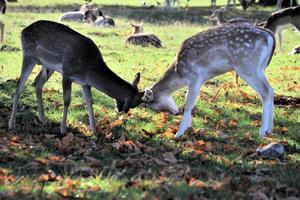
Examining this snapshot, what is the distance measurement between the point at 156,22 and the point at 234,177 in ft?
73.2

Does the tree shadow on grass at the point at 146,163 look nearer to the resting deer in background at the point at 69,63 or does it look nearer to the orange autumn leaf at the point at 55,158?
the orange autumn leaf at the point at 55,158

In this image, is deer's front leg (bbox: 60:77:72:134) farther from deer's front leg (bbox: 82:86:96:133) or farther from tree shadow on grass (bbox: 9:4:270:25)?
tree shadow on grass (bbox: 9:4:270:25)

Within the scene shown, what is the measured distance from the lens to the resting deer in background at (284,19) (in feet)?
60.0

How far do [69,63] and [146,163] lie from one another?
212 cm

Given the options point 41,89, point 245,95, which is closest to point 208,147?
point 41,89

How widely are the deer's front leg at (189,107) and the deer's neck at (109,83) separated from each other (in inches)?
30.5

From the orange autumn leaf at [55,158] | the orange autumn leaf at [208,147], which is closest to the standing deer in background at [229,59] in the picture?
the orange autumn leaf at [208,147]

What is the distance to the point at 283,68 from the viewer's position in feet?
48.6

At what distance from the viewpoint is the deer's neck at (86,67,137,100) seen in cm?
838

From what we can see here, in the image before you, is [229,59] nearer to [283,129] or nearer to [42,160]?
[283,129]

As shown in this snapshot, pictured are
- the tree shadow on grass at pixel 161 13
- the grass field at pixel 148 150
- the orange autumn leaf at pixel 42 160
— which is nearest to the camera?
the grass field at pixel 148 150

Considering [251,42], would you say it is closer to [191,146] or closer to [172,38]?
[191,146]

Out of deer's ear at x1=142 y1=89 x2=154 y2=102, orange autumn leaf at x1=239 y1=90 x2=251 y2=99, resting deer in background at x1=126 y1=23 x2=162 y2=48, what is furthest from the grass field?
resting deer in background at x1=126 y1=23 x2=162 y2=48

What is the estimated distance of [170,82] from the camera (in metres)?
9.25
